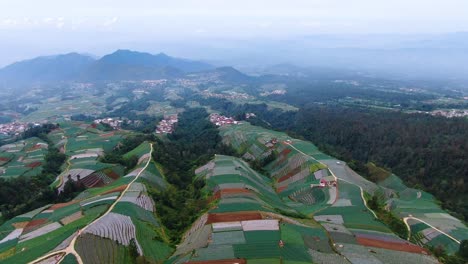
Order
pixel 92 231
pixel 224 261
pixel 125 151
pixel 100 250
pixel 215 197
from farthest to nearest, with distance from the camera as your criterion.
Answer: pixel 125 151 → pixel 215 197 → pixel 92 231 → pixel 100 250 → pixel 224 261

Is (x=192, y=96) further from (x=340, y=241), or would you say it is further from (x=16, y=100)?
(x=340, y=241)

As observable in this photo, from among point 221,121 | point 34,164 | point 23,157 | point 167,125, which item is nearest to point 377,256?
point 34,164

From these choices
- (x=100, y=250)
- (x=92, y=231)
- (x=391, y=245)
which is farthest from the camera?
(x=391, y=245)

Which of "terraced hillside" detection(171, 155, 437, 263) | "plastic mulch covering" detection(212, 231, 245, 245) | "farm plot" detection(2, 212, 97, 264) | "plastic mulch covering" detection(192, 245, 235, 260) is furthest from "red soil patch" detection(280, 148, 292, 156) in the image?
"farm plot" detection(2, 212, 97, 264)

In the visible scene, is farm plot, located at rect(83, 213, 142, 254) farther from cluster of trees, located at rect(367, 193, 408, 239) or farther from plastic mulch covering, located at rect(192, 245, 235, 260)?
cluster of trees, located at rect(367, 193, 408, 239)

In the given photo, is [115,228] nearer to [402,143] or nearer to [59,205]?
[59,205]

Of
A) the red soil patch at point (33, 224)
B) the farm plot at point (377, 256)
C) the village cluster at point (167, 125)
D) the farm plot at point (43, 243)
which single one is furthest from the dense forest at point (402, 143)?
the red soil patch at point (33, 224)

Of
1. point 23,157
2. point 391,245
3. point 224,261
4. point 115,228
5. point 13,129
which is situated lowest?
point 13,129
